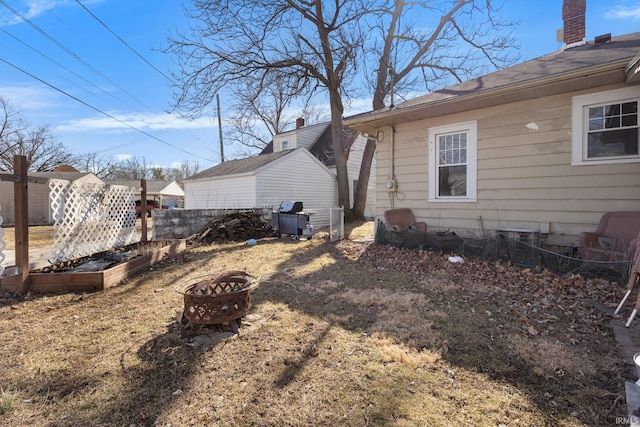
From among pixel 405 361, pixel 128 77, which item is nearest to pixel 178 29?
pixel 128 77

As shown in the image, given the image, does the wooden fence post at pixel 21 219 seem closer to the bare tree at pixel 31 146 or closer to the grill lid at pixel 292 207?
the grill lid at pixel 292 207

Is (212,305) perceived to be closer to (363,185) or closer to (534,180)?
(534,180)

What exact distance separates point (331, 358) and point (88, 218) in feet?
18.1

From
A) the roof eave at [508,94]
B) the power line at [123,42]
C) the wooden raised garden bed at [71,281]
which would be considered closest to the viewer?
the wooden raised garden bed at [71,281]

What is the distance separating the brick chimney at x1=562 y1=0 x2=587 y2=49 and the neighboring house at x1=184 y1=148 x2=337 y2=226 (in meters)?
8.79

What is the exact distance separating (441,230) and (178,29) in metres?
10.9

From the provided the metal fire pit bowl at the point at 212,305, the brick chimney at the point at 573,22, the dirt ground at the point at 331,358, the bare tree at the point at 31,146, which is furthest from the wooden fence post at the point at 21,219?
the bare tree at the point at 31,146

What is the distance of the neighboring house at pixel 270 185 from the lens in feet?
44.0

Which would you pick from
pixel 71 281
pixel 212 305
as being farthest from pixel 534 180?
pixel 71 281

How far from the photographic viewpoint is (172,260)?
6355mm

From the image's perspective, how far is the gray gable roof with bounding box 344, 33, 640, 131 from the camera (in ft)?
14.6

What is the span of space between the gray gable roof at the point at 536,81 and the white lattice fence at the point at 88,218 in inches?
228

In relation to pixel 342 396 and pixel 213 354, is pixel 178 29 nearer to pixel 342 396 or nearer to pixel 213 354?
pixel 213 354

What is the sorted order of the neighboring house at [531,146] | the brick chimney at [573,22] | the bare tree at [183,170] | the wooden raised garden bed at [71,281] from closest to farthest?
the wooden raised garden bed at [71,281] < the neighboring house at [531,146] < the brick chimney at [573,22] < the bare tree at [183,170]
